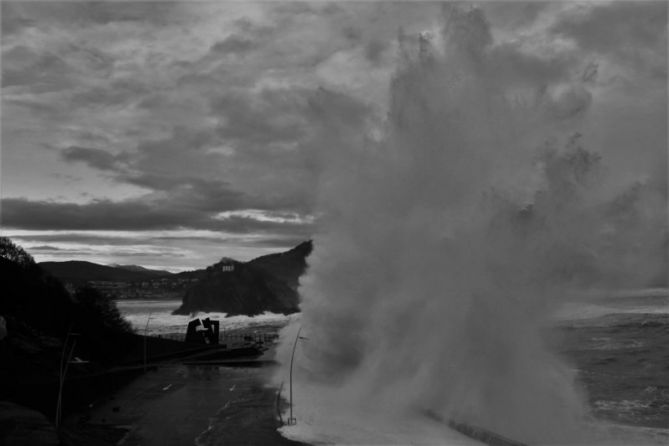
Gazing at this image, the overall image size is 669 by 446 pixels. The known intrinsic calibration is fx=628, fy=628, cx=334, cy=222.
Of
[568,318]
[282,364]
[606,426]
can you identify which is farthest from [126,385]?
[568,318]

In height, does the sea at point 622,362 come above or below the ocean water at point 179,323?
above

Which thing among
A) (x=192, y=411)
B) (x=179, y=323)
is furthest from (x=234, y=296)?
(x=192, y=411)

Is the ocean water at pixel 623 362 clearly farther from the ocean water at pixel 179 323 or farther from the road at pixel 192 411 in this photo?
the ocean water at pixel 179 323

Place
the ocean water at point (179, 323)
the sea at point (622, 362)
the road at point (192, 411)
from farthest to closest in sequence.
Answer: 1. the ocean water at point (179, 323)
2. the sea at point (622, 362)
3. the road at point (192, 411)

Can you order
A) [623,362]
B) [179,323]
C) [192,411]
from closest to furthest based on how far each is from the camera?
1. [192,411]
2. [623,362]
3. [179,323]

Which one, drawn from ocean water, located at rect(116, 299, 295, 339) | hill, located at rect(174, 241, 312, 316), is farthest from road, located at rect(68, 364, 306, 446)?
hill, located at rect(174, 241, 312, 316)

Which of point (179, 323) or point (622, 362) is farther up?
point (622, 362)

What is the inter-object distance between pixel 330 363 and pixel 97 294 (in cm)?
2811

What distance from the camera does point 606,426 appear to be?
20219 millimetres

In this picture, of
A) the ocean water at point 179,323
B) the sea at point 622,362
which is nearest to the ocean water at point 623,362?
the sea at point 622,362

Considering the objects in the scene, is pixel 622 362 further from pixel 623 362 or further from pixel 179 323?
pixel 179 323

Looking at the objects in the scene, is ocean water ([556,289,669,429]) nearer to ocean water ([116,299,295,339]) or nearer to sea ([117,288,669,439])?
sea ([117,288,669,439])

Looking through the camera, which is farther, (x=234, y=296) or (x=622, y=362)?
(x=234, y=296)

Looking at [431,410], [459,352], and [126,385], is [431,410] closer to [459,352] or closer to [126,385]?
[459,352]
